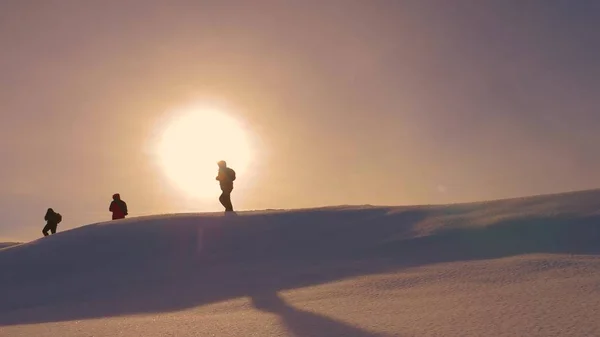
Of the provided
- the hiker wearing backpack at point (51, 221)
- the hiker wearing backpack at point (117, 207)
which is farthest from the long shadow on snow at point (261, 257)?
the hiker wearing backpack at point (51, 221)

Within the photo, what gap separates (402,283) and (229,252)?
185 inches

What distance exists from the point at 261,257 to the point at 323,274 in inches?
83.5

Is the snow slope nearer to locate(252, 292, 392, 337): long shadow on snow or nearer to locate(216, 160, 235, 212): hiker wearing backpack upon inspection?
locate(252, 292, 392, 337): long shadow on snow

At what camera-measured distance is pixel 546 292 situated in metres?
5.12

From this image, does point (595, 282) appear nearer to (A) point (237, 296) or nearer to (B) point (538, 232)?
(B) point (538, 232)

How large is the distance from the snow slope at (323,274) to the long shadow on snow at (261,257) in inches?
1.5

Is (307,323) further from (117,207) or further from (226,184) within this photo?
(117,207)

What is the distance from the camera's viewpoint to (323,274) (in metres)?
8.23

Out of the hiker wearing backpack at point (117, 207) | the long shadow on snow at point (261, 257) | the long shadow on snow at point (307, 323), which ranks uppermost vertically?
the hiker wearing backpack at point (117, 207)

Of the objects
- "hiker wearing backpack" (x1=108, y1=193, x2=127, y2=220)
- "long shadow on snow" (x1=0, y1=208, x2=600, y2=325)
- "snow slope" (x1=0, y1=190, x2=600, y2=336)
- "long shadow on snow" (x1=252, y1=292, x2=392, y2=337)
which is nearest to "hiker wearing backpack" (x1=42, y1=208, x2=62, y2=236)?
"hiker wearing backpack" (x1=108, y1=193, x2=127, y2=220)

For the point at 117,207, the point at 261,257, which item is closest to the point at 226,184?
the point at 117,207

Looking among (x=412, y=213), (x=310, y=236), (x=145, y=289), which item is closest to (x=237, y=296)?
(x=145, y=289)

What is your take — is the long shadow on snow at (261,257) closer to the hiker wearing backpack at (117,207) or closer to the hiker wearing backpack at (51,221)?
the hiker wearing backpack at (117,207)

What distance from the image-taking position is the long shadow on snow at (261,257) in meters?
7.97
